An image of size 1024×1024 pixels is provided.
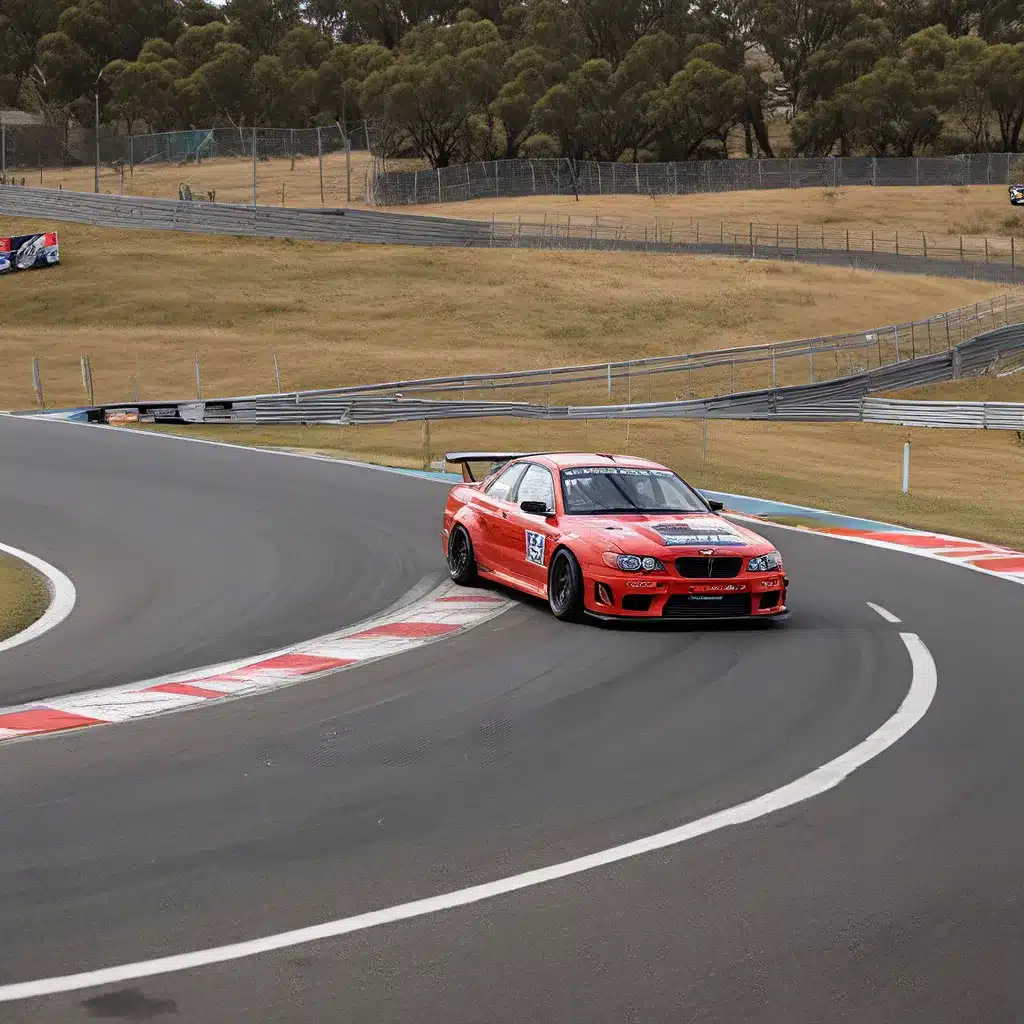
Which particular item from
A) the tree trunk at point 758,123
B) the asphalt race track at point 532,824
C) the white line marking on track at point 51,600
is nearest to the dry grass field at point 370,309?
the white line marking on track at point 51,600

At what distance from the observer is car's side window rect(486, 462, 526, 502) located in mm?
15312

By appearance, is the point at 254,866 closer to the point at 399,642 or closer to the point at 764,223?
the point at 399,642

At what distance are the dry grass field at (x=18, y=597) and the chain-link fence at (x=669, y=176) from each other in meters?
80.7

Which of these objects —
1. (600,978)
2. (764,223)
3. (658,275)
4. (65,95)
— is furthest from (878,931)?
(65,95)

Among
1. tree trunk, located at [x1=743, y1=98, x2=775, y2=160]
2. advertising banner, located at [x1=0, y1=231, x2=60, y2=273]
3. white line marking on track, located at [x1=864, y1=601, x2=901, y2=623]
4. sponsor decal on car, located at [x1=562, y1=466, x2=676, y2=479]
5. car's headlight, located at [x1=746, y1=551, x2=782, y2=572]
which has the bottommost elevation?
white line marking on track, located at [x1=864, y1=601, x2=901, y2=623]

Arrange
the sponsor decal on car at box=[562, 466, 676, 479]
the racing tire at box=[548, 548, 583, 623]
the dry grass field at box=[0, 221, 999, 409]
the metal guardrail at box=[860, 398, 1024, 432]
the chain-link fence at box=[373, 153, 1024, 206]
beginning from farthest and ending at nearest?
the chain-link fence at box=[373, 153, 1024, 206] → the dry grass field at box=[0, 221, 999, 409] → the metal guardrail at box=[860, 398, 1024, 432] → the sponsor decal on car at box=[562, 466, 676, 479] → the racing tire at box=[548, 548, 583, 623]

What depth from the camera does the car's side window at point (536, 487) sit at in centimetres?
1459

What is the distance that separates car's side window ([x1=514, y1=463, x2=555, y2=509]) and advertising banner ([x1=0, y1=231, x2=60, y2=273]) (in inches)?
2276

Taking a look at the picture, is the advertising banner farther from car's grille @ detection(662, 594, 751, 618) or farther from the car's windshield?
car's grille @ detection(662, 594, 751, 618)

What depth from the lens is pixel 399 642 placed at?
496 inches

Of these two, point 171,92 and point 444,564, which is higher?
point 171,92

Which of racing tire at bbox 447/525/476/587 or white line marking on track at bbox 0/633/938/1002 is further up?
white line marking on track at bbox 0/633/938/1002

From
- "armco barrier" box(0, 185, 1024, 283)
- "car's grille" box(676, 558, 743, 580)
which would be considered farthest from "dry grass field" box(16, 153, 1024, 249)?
"car's grille" box(676, 558, 743, 580)

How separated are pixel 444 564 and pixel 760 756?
340 inches
